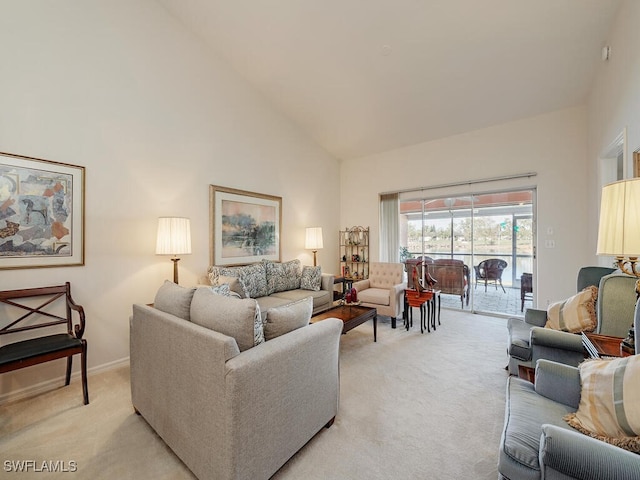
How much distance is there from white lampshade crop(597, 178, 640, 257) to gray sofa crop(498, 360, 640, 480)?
67 centimetres

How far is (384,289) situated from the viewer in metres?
4.73

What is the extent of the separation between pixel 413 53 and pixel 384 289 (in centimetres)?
344

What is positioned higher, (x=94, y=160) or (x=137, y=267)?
(x=94, y=160)

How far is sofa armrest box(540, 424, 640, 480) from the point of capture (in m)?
0.89

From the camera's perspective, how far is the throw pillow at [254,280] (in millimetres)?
3840

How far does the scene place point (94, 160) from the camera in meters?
2.82

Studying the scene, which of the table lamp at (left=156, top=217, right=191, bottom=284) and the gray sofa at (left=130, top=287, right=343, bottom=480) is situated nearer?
the gray sofa at (left=130, top=287, right=343, bottom=480)

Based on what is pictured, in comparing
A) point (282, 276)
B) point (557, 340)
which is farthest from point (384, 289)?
point (557, 340)

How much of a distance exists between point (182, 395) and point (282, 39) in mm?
3973

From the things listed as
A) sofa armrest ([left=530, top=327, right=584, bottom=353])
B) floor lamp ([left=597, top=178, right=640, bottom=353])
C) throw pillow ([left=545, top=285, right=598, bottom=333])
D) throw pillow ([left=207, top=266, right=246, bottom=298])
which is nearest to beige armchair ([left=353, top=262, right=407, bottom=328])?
throw pillow ([left=207, top=266, right=246, bottom=298])

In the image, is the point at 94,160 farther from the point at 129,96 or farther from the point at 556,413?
the point at 556,413

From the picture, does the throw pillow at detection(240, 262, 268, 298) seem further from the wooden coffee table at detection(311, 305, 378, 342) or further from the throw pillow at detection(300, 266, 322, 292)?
the wooden coffee table at detection(311, 305, 378, 342)

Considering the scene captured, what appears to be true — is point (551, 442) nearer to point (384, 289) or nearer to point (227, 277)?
point (227, 277)

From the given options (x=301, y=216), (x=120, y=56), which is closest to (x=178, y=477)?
(x=120, y=56)
